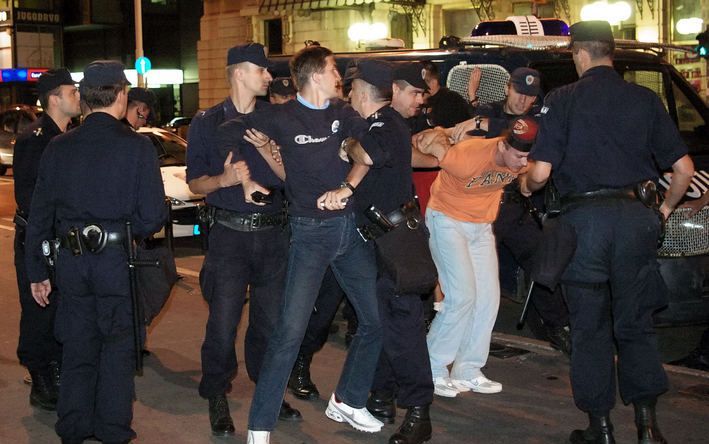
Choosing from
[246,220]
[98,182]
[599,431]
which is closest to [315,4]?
[246,220]

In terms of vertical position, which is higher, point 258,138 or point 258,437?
point 258,138

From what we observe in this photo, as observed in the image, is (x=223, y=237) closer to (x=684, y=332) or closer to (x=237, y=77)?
(x=237, y=77)

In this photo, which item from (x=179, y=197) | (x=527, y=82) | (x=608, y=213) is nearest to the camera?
(x=608, y=213)

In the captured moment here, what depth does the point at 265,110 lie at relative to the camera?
5.34 m

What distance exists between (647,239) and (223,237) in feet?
7.35

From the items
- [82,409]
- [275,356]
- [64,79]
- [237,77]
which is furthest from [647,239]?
[64,79]

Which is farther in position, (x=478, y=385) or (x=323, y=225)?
(x=478, y=385)

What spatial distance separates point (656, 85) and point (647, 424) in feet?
12.6

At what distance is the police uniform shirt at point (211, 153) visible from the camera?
18.8 feet

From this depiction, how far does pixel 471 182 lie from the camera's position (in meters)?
6.26

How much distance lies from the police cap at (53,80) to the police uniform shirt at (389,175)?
6.88ft

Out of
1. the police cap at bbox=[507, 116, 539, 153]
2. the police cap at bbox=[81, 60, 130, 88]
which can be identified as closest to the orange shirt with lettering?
the police cap at bbox=[507, 116, 539, 153]

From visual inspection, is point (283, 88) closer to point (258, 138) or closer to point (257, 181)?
point (257, 181)

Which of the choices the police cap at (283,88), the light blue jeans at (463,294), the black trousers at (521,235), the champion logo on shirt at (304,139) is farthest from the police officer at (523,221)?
the champion logo on shirt at (304,139)
